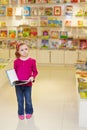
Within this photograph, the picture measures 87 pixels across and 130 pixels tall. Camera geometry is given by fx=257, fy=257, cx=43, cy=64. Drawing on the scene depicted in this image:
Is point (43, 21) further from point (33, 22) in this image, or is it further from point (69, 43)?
point (69, 43)

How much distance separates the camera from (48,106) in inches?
183

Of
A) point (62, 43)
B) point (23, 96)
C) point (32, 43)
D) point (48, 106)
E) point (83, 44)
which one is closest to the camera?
point (23, 96)

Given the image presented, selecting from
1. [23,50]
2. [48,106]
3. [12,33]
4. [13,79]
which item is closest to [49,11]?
[12,33]

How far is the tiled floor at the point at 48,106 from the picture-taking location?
152 inches

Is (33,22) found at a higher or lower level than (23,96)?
higher

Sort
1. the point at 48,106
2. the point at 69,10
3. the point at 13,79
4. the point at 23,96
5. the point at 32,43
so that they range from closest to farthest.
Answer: the point at 13,79
the point at 23,96
the point at 48,106
the point at 69,10
the point at 32,43

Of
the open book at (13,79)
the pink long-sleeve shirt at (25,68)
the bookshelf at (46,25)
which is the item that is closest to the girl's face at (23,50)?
the pink long-sleeve shirt at (25,68)

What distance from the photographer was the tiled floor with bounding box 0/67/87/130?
12.7 feet

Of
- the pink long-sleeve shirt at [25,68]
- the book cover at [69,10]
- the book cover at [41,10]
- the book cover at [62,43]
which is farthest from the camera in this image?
the book cover at [62,43]

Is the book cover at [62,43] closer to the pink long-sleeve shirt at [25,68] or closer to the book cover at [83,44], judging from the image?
the book cover at [83,44]

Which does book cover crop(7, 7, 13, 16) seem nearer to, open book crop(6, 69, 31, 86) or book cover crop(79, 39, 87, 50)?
book cover crop(79, 39, 87, 50)

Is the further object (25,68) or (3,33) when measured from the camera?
(3,33)

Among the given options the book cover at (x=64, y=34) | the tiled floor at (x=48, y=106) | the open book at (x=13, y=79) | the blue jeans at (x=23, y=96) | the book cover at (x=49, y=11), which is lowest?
the tiled floor at (x=48, y=106)

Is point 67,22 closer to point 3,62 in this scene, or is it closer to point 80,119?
point 3,62
